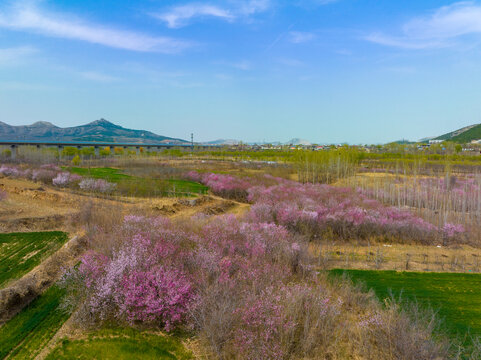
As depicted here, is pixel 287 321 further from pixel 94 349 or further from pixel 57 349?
pixel 57 349

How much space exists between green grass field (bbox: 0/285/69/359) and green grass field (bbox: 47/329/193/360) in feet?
2.05

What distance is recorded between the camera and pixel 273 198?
60.1ft

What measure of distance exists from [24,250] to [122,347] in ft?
26.0

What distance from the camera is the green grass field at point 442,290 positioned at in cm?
710

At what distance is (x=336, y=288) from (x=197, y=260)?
3938 mm

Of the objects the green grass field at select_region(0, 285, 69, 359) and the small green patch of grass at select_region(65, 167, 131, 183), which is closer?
the green grass field at select_region(0, 285, 69, 359)

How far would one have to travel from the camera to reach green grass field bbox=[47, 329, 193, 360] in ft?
16.7

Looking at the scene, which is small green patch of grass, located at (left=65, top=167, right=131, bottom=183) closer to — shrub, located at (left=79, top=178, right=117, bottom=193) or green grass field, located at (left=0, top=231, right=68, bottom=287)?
shrub, located at (left=79, top=178, right=117, bottom=193)

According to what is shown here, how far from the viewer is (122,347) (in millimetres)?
5266

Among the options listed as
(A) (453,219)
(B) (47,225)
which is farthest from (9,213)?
(A) (453,219)

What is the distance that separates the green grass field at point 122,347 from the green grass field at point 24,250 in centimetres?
424

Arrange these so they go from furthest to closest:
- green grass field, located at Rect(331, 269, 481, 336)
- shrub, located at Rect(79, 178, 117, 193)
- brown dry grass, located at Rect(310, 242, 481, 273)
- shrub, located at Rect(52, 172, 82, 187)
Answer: shrub, located at Rect(52, 172, 82, 187) → shrub, located at Rect(79, 178, 117, 193) → brown dry grass, located at Rect(310, 242, 481, 273) → green grass field, located at Rect(331, 269, 481, 336)

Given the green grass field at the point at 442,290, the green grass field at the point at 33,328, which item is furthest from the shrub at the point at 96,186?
the green grass field at the point at 442,290

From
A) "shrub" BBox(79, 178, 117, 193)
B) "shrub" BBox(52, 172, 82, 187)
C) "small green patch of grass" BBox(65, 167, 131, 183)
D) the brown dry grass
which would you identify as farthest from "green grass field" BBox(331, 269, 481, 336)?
Result: "small green patch of grass" BBox(65, 167, 131, 183)
